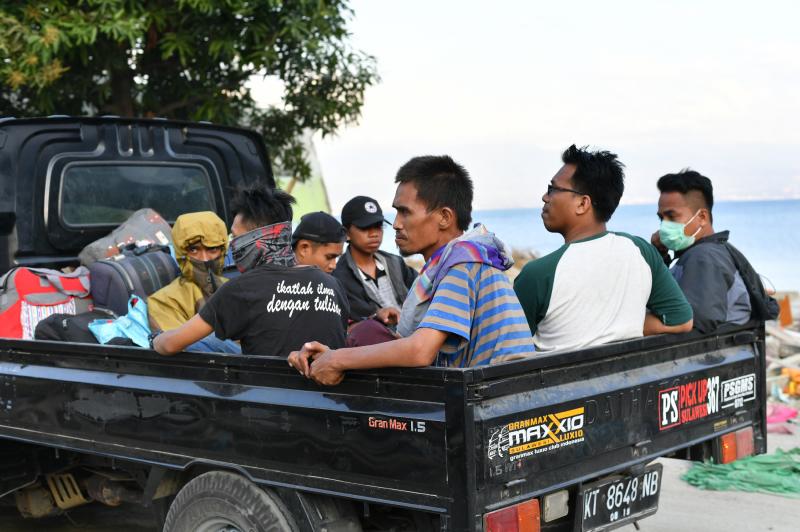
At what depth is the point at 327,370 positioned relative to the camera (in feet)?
9.71

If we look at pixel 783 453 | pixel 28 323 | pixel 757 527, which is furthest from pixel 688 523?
pixel 28 323

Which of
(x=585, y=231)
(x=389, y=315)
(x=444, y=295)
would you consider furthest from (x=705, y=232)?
(x=444, y=295)

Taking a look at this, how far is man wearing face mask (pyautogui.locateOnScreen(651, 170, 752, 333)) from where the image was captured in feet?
13.5

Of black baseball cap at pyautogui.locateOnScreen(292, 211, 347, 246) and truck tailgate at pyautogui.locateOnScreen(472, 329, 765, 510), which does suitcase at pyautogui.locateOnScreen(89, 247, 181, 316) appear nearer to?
black baseball cap at pyautogui.locateOnScreen(292, 211, 347, 246)

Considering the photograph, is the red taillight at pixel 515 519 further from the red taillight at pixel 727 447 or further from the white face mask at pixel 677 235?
the white face mask at pixel 677 235

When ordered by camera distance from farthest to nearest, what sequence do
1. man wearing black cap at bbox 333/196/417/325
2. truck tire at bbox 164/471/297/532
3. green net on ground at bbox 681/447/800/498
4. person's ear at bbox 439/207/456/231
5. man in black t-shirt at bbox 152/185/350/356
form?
green net on ground at bbox 681/447/800/498 → man wearing black cap at bbox 333/196/417/325 → man in black t-shirt at bbox 152/185/350/356 → person's ear at bbox 439/207/456/231 → truck tire at bbox 164/471/297/532

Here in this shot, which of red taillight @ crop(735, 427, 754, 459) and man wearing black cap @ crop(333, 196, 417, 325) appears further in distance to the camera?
man wearing black cap @ crop(333, 196, 417, 325)

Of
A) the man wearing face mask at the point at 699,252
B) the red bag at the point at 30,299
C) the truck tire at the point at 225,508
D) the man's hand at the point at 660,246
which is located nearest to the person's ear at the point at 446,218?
the truck tire at the point at 225,508

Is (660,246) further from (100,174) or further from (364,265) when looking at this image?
(100,174)

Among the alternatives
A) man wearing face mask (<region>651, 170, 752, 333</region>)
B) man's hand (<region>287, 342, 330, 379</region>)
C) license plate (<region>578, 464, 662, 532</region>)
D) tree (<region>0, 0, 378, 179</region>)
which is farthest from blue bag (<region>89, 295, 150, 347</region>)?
tree (<region>0, 0, 378, 179</region>)

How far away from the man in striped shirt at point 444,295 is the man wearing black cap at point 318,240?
2.27 ft

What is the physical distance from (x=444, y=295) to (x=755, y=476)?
366 cm

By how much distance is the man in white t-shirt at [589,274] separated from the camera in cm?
352

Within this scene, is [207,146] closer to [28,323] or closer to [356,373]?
[28,323]
